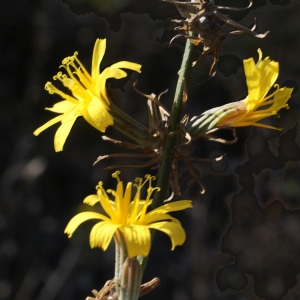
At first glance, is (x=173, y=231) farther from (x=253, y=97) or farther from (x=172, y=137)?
(x=253, y=97)

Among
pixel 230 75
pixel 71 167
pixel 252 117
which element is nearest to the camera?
pixel 252 117

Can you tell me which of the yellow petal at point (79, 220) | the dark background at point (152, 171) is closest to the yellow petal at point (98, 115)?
the yellow petal at point (79, 220)

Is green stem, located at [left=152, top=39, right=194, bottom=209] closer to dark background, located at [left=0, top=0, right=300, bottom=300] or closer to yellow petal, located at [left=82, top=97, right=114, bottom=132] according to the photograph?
yellow petal, located at [left=82, top=97, right=114, bottom=132]

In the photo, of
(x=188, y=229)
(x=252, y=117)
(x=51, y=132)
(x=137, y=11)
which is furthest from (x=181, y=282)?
(x=252, y=117)

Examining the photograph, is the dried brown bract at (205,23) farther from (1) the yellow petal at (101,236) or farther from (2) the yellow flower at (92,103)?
(1) the yellow petal at (101,236)

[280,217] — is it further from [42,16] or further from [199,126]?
[199,126]

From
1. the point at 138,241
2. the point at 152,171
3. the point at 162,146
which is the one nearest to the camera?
the point at 138,241

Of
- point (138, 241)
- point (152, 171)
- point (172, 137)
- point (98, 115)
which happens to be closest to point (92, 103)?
point (98, 115)
